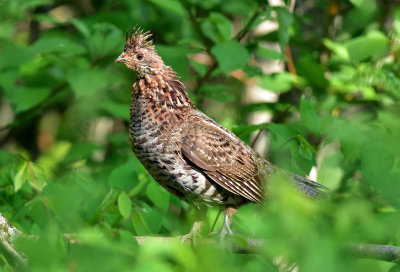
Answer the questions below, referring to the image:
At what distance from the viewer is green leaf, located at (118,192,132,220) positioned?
369cm

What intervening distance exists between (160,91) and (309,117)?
1177 mm

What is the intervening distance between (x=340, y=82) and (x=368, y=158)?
10.4ft

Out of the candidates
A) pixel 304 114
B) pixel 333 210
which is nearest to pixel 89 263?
pixel 333 210

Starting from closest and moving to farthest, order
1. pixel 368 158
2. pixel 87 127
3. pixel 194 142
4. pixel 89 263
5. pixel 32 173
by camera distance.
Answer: pixel 89 263 → pixel 368 158 → pixel 32 173 → pixel 194 142 → pixel 87 127

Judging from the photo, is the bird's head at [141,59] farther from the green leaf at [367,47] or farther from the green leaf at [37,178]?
the green leaf at [367,47]

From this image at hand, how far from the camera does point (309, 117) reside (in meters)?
4.48

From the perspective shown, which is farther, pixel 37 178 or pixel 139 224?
pixel 37 178

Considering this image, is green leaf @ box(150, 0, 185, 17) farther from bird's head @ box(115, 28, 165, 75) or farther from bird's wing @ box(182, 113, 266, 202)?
bird's wing @ box(182, 113, 266, 202)

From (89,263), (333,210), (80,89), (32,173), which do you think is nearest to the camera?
(89,263)

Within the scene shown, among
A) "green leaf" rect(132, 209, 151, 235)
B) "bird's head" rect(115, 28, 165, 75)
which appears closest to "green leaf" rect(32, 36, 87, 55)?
"bird's head" rect(115, 28, 165, 75)

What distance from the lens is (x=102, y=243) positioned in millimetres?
1508

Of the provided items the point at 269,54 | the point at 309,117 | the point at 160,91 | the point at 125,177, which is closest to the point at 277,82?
the point at 269,54

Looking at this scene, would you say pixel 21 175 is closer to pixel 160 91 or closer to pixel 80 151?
pixel 160 91

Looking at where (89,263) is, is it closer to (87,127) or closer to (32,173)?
(32,173)
